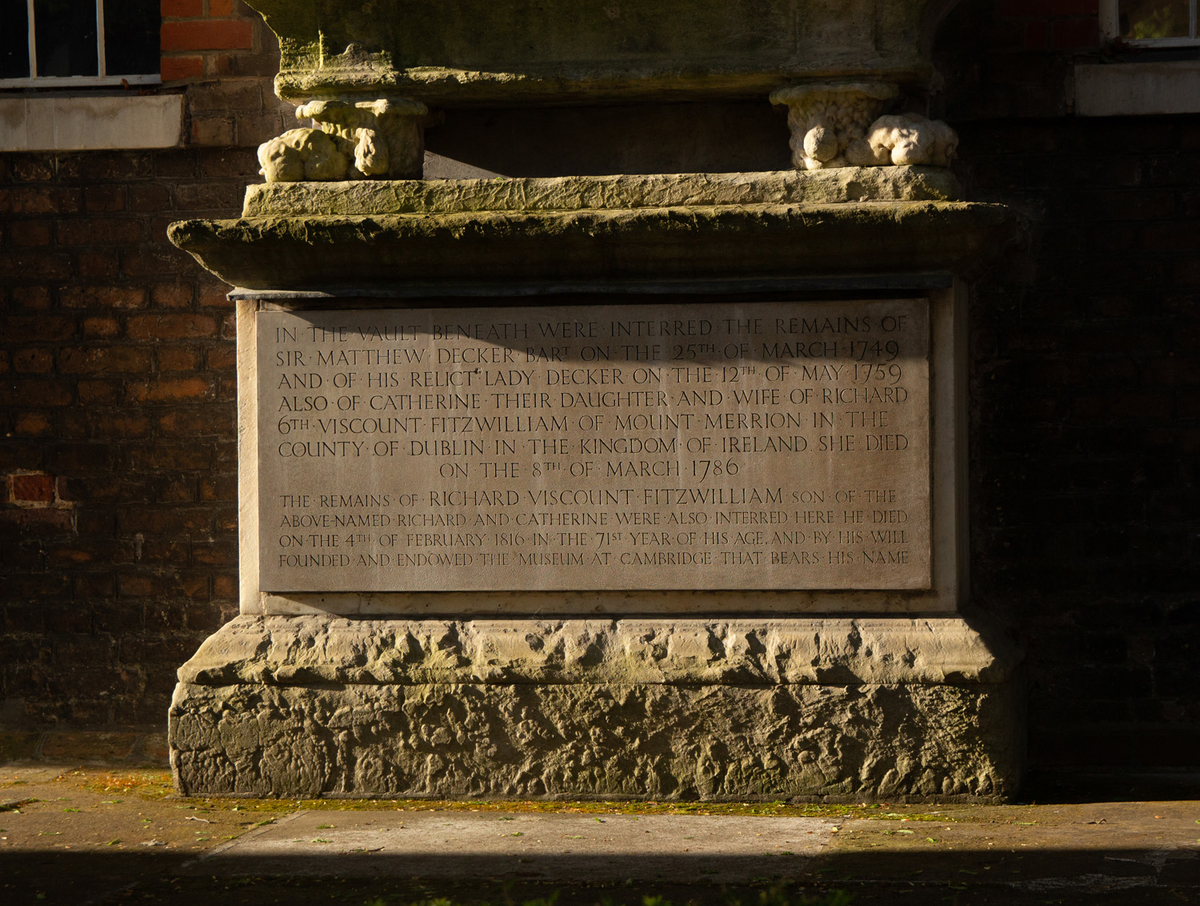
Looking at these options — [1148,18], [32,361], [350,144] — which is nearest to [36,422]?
[32,361]

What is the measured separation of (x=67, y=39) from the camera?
5137 mm

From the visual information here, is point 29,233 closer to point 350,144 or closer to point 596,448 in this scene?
point 350,144

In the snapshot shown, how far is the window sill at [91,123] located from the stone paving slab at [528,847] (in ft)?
8.68

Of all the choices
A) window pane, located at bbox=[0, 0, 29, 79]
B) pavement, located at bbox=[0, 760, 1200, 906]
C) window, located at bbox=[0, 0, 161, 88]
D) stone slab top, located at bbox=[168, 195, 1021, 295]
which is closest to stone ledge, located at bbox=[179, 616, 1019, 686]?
pavement, located at bbox=[0, 760, 1200, 906]

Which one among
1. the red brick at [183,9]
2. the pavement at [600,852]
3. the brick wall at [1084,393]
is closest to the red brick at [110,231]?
the red brick at [183,9]

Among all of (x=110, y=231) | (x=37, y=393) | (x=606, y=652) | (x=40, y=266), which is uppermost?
(x=110, y=231)

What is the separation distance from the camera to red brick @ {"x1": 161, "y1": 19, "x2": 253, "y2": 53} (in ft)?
16.0

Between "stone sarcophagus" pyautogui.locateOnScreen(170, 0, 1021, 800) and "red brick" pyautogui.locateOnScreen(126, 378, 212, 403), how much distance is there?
963 millimetres

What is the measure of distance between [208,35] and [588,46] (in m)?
1.72

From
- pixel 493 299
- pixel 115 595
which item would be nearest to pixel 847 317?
pixel 493 299

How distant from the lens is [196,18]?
16.1 feet

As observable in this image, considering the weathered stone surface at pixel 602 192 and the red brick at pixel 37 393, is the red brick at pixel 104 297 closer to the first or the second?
the red brick at pixel 37 393

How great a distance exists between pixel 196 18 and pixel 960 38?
2791 mm

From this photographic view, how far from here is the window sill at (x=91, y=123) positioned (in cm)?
491
